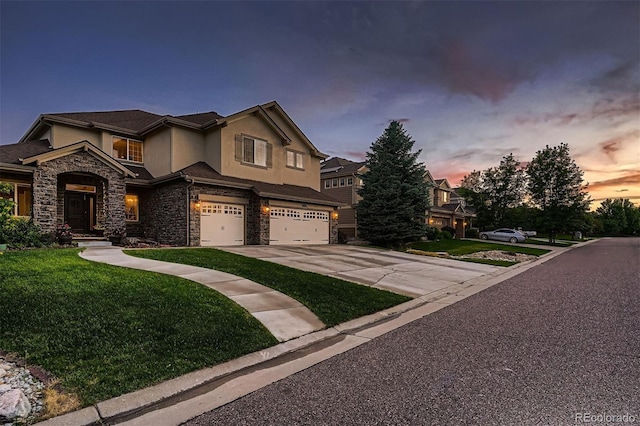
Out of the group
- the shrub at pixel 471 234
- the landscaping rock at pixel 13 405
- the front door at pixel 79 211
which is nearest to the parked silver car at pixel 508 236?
the shrub at pixel 471 234

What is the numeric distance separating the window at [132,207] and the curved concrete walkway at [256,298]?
8413 millimetres

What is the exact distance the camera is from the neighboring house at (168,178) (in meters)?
14.1

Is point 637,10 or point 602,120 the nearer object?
point 637,10

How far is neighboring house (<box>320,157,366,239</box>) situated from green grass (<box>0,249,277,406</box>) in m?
23.2

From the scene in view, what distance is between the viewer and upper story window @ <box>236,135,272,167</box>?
→ 18312 mm

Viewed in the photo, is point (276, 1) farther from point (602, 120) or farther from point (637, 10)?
point (602, 120)

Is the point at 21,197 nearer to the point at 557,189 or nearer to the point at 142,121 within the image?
the point at 142,121

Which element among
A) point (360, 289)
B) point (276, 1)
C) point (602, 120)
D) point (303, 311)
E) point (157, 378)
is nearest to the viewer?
point (157, 378)

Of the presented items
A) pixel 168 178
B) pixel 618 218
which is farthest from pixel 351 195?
pixel 618 218

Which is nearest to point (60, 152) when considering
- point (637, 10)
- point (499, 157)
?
point (637, 10)

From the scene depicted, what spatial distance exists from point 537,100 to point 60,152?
21950 mm

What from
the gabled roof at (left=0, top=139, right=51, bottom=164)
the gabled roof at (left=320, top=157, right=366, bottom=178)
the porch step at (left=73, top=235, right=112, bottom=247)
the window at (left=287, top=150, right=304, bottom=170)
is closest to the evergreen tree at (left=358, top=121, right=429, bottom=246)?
the gabled roof at (left=320, top=157, right=366, bottom=178)

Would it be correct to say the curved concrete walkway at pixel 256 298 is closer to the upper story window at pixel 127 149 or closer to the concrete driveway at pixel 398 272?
the concrete driveway at pixel 398 272

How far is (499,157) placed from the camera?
42500 mm
